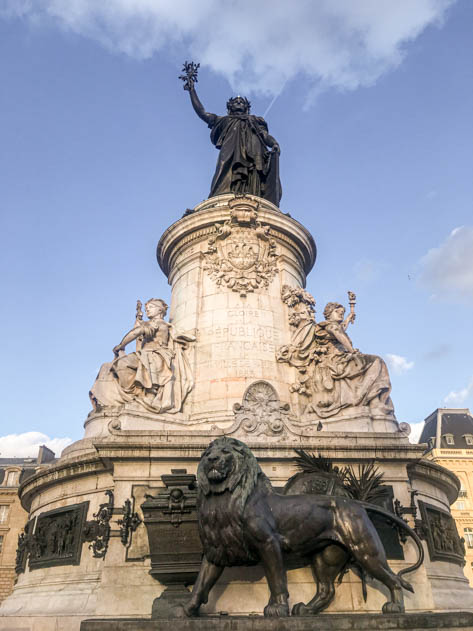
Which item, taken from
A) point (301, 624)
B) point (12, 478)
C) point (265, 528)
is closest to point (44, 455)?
point (12, 478)

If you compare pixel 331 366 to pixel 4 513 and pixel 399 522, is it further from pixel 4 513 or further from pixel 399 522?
pixel 4 513

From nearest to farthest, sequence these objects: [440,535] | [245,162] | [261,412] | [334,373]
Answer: [261,412] < [440,535] < [334,373] < [245,162]

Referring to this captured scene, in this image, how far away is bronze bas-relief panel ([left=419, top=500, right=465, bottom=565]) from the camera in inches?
416

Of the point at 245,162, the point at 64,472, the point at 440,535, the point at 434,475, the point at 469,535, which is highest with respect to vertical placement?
the point at 245,162

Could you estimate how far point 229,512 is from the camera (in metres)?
7.45

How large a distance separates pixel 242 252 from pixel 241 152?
20.2 ft

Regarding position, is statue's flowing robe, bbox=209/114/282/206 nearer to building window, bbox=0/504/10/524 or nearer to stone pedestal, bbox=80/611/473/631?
stone pedestal, bbox=80/611/473/631

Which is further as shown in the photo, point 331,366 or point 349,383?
point 331,366

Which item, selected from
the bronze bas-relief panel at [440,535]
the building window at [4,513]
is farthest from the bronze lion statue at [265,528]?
the building window at [4,513]

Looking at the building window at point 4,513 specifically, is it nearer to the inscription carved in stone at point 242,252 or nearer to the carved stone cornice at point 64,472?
the carved stone cornice at point 64,472

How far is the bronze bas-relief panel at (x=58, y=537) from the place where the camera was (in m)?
10.5

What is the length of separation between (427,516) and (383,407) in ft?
8.67

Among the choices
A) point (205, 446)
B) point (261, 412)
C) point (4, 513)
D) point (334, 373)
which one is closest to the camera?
point (205, 446)

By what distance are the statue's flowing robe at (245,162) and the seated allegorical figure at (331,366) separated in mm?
6217
